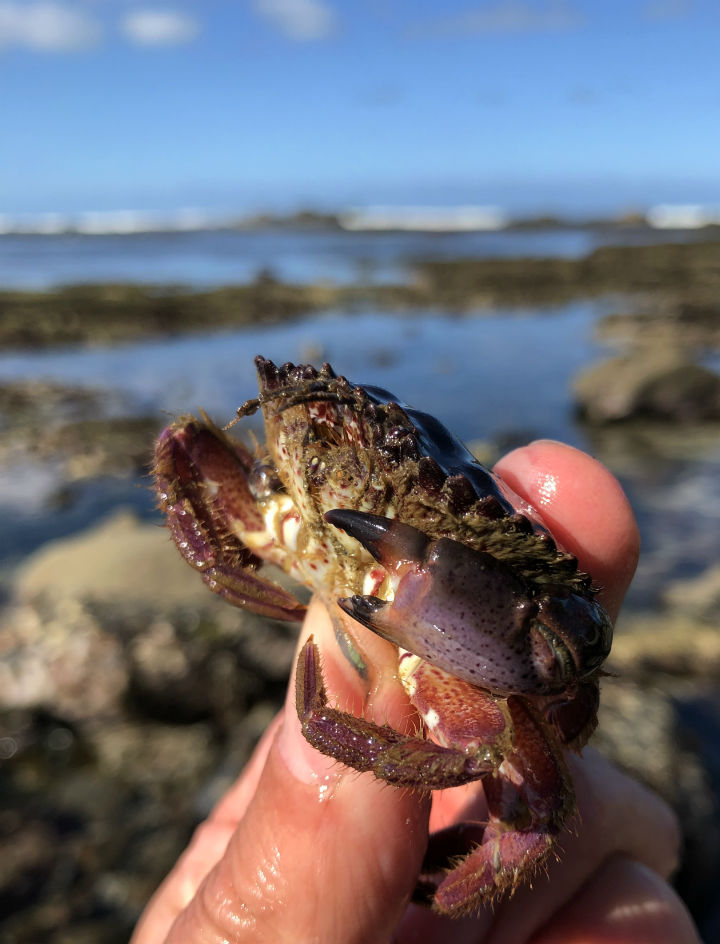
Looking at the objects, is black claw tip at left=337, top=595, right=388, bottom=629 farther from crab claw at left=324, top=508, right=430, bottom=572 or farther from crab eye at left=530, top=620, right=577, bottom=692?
crab eye at left=530, top=620, right=577, bottom=692

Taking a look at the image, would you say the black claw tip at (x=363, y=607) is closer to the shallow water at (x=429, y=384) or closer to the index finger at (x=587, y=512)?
the index finger at (x=587, y=512)

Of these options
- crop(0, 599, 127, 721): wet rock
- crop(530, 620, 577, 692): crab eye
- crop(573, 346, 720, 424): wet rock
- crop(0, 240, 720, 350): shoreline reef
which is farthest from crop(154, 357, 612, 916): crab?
crop(0, 240, 720, 350): shoreline reef

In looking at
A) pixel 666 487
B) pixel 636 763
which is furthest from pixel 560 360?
pixel 636 763

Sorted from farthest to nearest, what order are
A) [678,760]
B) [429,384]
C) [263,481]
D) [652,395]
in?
1. [429,384]
2. [652,395]
3. [678,760]
4. [263,481]

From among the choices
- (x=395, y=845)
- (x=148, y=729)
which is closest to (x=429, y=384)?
(x=148, y=729)

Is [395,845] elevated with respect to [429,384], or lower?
elevated

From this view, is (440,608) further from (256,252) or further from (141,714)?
(256,252)
